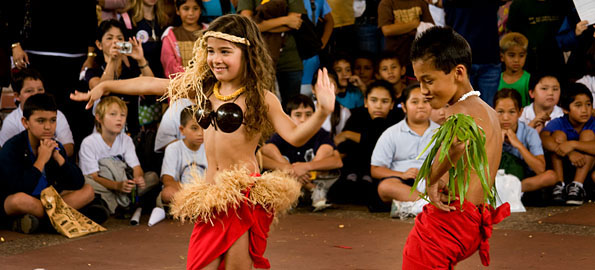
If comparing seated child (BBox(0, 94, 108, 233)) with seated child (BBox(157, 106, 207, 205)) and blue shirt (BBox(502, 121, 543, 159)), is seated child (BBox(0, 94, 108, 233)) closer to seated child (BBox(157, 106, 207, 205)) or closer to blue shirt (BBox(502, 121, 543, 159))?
seated child (BBox(157, 106, 207, 205))

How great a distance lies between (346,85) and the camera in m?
7.27

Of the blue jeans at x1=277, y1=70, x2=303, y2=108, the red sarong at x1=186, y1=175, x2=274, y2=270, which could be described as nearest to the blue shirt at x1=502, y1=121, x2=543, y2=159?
the blue jeans at x1=277, y1=70, x2=303, y2=108

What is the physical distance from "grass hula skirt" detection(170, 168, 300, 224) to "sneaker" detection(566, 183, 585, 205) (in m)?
3.75

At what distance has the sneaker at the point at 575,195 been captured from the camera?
6.09 metres

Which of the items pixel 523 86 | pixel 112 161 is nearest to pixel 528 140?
pixel 523 86

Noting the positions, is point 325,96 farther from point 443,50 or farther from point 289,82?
point 289,82

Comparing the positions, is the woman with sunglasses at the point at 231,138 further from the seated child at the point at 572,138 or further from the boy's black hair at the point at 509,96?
the seated child at the point at 572,138

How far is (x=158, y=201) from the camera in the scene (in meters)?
5.98

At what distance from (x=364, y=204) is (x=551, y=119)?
79.2 inches

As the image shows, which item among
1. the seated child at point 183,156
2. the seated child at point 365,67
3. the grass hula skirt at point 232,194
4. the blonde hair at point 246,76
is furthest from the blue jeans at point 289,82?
the grass hula skirt at point 232,194

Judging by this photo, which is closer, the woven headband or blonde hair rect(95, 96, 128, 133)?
the woven headband

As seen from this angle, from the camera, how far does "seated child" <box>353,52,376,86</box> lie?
737cm

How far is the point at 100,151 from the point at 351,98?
258cm

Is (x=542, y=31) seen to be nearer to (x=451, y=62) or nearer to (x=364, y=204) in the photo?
(x=364, y=204)
